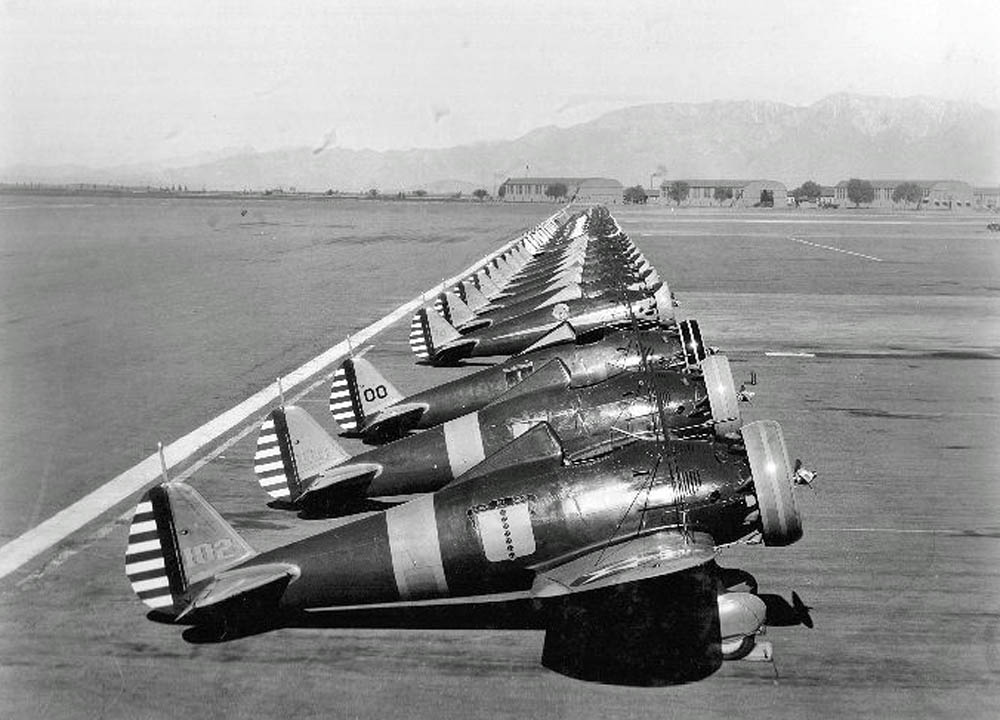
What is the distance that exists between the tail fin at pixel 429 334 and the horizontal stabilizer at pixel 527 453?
659 inches

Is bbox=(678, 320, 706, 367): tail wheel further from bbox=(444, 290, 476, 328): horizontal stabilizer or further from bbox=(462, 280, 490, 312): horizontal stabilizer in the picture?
Answer: bbox=(462, 280, 490, 312): horizontal stabilizer

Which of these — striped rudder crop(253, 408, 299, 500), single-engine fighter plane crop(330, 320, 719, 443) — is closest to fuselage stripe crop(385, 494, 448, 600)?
striped rudder crop(253, 408, 299, 500)

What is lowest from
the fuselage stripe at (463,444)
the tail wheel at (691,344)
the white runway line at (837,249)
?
the white runway line at (837,249)

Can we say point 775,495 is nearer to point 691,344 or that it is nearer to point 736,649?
point 736,649

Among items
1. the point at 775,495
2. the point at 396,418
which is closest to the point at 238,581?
the point at 775,495

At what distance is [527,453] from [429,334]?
17361mm

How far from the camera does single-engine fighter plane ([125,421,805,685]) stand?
11820 mm

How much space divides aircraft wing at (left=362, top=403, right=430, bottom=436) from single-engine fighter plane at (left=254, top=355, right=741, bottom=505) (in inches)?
133

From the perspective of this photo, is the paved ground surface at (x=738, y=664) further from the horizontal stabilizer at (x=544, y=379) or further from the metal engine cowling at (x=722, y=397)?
the horizontal stabilizer at (x=544, y=379)

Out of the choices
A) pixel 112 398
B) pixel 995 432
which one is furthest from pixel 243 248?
pixel 995 432

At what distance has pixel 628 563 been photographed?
1162 cm

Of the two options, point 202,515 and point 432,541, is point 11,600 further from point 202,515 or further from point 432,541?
point 432,541

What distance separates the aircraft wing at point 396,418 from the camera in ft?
66.6

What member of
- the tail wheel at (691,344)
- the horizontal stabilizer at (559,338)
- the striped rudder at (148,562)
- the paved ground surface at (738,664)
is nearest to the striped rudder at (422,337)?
the paved ground surface at (738,664)
